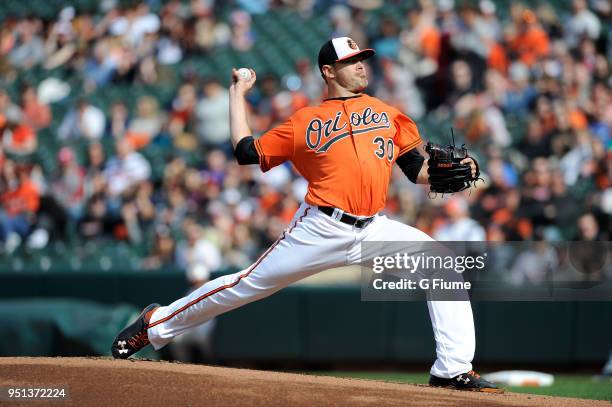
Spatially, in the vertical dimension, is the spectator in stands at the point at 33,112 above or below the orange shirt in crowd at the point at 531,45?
below

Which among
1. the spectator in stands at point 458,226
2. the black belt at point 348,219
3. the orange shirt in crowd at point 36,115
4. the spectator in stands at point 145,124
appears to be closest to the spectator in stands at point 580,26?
the spectator in stands at point 458,226

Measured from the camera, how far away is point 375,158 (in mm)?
5445

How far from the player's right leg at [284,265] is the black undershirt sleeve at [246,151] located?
1.21 feet

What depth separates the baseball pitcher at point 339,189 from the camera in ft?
17.7

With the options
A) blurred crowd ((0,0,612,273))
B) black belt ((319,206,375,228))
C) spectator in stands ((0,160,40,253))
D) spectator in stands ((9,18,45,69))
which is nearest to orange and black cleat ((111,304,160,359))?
black belt ((319,206,375,228))

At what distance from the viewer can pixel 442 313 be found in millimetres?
5453

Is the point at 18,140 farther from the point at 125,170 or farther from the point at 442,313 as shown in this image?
the point at 442,313

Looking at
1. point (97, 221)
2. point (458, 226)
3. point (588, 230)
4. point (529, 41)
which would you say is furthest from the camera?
point (529, 41)

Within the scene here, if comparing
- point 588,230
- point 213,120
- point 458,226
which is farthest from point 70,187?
point 588,230

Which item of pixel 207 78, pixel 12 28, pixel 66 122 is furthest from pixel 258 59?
pixel 12 28

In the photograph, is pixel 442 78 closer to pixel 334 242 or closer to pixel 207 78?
pixel 207 78

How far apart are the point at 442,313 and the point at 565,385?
3.56 metres

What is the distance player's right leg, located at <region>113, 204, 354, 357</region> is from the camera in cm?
537

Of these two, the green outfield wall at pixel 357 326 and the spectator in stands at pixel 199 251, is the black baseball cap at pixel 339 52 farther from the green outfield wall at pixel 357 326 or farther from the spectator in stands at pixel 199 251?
the green outfield wall at pixel 357 326
